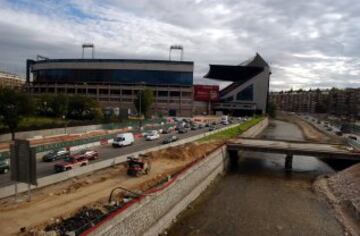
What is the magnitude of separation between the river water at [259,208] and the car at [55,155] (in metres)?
16.7

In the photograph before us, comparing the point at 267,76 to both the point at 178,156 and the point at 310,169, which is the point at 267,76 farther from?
the point at 178,156

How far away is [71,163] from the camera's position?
34.6 metres

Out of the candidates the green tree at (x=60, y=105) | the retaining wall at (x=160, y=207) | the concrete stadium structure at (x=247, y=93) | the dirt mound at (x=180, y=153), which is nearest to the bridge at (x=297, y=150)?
the dirt mound at (x=180, y=153)

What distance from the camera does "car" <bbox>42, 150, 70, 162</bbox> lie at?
38.6 m

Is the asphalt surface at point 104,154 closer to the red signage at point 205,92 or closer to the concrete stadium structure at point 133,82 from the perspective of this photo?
the concrete stadium structure at point 133,82

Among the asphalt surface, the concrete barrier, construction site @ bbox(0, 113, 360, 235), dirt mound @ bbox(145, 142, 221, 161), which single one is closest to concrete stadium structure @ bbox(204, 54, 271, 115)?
the asphalt surface

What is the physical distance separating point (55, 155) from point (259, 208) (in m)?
22.9

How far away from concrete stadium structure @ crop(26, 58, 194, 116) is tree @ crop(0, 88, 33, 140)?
76.2m

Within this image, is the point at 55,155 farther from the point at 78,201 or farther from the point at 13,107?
the point at 13,107

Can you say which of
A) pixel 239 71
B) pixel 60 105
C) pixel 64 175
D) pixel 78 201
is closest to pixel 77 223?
pixel 78 201

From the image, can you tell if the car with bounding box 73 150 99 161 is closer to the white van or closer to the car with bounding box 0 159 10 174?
the car with bounding box 0 159 10 174

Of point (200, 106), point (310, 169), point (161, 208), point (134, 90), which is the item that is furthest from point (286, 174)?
point (200, 106)

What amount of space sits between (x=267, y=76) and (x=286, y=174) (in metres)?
126

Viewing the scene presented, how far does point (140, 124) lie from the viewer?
7694cm
